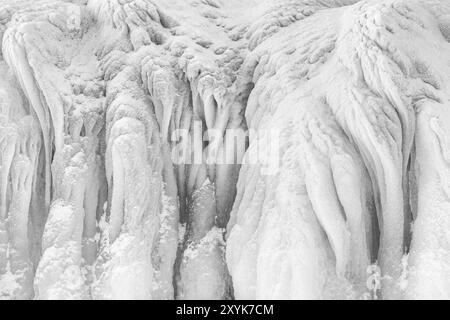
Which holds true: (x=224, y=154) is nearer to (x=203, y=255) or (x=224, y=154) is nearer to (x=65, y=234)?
(x=203, y=255)

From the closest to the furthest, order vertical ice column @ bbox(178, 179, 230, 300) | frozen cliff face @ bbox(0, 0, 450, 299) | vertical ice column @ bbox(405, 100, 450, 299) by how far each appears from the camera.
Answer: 1. vertical ice column @ bbox(405, 100, 450, 299)
2. frozen cliff face @ bbox(0, 0, 450, 299)
3. vertical ice column @ bbox(178, 179, 230, 300)

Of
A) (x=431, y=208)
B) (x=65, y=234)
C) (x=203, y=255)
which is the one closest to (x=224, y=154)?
(x=203, y=255)

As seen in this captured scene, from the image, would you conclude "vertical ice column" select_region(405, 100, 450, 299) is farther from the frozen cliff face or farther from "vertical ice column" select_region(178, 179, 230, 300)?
"vertical ice column" select_region(178, 179, 230, 300)

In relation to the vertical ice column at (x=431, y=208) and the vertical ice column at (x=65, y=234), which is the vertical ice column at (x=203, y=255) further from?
the vertical ice column at (x=431, y=208)

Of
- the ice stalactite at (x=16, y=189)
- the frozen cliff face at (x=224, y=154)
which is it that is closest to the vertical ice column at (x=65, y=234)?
the frozen cliff face at (x=224, y=154)

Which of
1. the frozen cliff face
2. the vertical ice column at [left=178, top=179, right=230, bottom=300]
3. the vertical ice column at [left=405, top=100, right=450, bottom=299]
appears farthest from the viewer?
the vertical ice column at [left=178, top=179, right=230, bottom=300]

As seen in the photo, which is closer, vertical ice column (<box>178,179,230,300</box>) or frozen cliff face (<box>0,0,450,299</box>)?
frozen cliff face (<box>0,0,450,299</box>)

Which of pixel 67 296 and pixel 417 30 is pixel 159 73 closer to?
pixel 67 296

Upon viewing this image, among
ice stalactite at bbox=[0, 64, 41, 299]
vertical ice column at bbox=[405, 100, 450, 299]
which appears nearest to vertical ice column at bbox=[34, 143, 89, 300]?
ice stalactite at bbox=[0, 64, 41, 299]

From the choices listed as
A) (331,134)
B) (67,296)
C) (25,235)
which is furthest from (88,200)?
(331,134)
